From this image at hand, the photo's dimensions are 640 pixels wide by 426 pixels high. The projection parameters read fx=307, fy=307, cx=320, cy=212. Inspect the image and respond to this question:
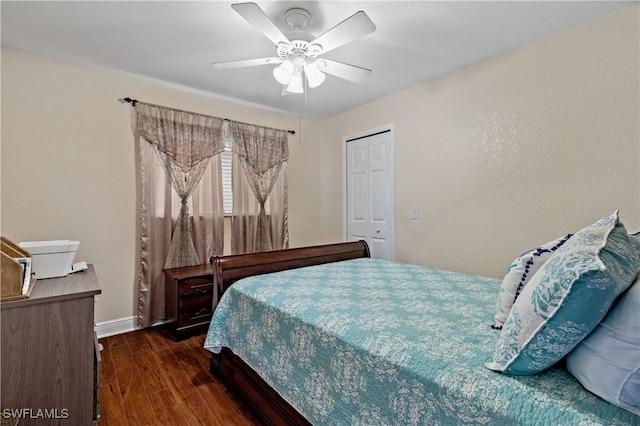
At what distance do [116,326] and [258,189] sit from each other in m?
1.97

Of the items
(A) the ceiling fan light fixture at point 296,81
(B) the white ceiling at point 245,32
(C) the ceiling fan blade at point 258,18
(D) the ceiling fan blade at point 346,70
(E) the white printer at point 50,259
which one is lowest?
(E) the white printer at point 50,259

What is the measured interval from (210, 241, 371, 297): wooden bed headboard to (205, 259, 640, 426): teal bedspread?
154 millimetres

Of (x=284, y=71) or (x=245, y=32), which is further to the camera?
(x=245, y=32)

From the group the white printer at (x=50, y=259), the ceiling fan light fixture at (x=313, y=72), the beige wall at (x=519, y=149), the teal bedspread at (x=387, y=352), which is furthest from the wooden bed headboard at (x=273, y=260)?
the ceiling fan light fixture at (x=313, y=72)

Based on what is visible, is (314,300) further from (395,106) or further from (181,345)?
(395,106)

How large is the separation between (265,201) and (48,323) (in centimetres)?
247

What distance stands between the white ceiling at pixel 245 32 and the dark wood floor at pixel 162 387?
233 cm

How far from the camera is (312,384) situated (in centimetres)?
135

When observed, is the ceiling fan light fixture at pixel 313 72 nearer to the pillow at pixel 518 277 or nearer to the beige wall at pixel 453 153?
the beige wall at pixel 453 153

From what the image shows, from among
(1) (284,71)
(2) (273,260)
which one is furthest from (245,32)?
(2) (273,260)

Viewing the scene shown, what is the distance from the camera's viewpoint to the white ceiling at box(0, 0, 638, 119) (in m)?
1.94

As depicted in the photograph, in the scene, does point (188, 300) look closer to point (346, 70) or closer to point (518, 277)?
point (346, 70)

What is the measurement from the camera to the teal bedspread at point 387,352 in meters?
0.84

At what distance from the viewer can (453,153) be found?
293 cm
